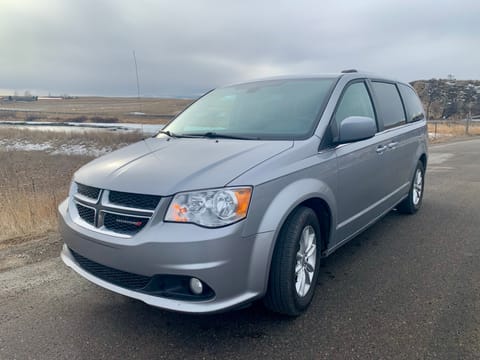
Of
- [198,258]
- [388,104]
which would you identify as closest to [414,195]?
[388,104]

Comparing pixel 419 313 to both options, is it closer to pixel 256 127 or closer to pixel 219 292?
pixel 219 292

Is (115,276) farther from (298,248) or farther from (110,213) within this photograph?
(298,248)

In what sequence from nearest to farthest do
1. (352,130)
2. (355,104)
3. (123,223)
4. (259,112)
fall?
(123,223)
(352,130)
(259,112)
(355,104)

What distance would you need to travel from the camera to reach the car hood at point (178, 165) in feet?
8.01

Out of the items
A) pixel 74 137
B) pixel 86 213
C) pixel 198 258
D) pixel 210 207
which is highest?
pixel 210 207

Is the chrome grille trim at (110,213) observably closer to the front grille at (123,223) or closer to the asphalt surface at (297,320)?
the front grille at (123,223)

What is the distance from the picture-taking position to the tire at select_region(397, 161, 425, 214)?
530cm

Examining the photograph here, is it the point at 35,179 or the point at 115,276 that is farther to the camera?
the point at 35,179

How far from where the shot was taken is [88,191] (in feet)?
9.20

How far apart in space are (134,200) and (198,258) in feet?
1.88

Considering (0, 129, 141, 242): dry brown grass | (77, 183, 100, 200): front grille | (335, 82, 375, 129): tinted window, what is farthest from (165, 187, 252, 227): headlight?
(0, 129, 141, 242): dry brown grass

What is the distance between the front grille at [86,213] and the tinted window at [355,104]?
6.82 ft

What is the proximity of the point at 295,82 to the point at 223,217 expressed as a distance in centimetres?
203

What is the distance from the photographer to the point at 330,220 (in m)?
3.21
